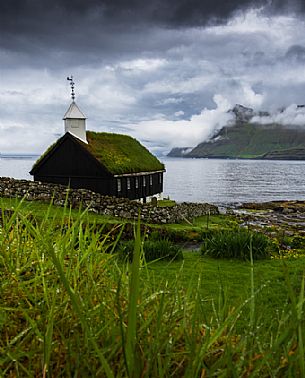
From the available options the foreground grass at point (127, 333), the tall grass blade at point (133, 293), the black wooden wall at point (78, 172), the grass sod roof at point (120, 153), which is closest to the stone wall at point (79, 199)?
the black wooden wall at point (78, 172)

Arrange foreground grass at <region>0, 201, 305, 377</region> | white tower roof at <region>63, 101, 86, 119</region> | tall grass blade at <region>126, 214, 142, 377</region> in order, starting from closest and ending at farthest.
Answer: tall grass blade at <region>126, 214, 142, 377</region>
foreground grass at <region>0, 201, 305, 377</region>
white tower roof at <region>63, 101, 86, 119</region>

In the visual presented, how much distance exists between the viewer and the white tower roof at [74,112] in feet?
102

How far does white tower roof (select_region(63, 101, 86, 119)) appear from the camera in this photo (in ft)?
102

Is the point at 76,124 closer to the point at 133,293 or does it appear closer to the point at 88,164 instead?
the point at 88,164

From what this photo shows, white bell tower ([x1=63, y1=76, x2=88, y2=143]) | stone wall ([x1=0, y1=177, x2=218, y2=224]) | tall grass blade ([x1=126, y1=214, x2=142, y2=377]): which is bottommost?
stone wall ([x1=0, y1=177, x2=218, y2=224])

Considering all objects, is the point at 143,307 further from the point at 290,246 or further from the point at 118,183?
the point at 118,183

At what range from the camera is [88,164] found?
95.3ft

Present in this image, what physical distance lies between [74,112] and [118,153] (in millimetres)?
4483

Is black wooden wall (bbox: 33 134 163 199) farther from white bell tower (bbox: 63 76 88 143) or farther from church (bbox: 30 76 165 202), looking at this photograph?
white bell tower (bbox: 63 76 88 143)

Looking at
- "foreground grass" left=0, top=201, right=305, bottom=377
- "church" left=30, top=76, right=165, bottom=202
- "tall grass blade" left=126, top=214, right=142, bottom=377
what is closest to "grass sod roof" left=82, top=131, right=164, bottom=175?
"church" left=30, top=76, right=165, bottom=202

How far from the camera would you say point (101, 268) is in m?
2.50

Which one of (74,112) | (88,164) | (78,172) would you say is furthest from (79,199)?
(74,112)

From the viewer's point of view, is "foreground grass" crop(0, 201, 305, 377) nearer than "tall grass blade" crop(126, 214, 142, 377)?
No

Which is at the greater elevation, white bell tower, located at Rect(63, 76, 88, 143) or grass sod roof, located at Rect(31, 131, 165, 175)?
white bell tower, located at Rect(63, 76, 88, 143)
